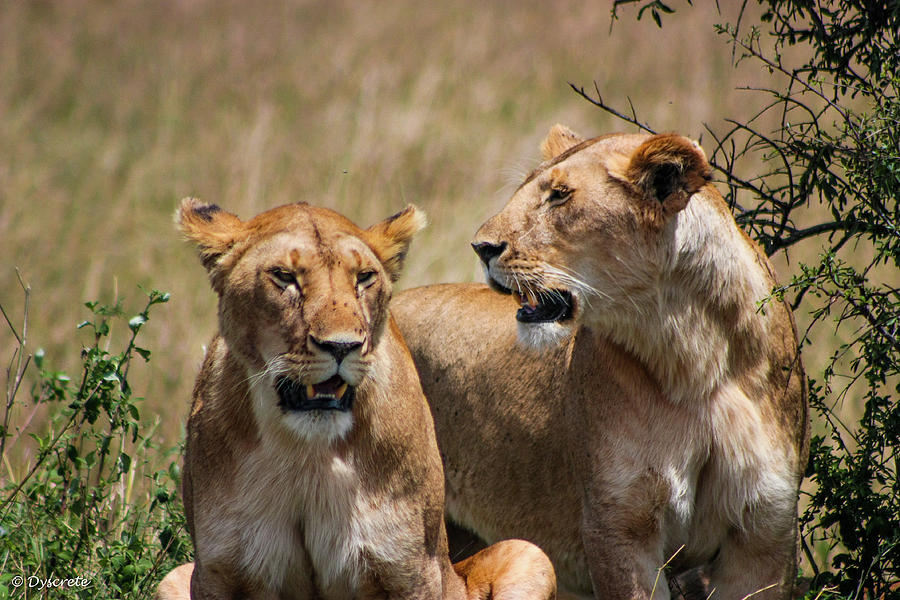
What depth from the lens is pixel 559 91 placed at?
1199 cm

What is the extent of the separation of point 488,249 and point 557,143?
2.67 feet

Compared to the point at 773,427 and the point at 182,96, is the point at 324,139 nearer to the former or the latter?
the point at 182,96

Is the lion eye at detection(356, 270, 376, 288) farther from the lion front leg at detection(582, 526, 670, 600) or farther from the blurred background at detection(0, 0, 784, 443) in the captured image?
the blurred background at detection(0, 0, 784, 443)

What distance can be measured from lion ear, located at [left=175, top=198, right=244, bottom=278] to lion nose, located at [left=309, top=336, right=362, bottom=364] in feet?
1.98

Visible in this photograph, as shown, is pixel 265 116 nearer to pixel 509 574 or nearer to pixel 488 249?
pixel 488 249

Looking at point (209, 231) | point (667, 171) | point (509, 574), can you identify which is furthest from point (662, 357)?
point (209, 231)

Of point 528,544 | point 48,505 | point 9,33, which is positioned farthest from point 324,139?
point 528,544

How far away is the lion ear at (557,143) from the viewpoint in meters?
4.80

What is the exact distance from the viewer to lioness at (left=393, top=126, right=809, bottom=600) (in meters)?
4.10

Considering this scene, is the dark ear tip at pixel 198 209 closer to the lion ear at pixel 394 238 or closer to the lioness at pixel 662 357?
the lion ear at pixel 394 238

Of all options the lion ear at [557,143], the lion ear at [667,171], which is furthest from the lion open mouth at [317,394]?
the lion ear at [557,143]

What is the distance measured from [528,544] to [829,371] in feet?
4.20

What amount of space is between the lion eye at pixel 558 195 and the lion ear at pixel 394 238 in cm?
47

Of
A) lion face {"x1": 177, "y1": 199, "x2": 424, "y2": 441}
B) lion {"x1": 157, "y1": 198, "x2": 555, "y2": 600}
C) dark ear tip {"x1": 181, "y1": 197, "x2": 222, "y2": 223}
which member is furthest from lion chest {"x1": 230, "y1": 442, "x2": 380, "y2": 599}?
dark ear tip {"x1": 181, "y1": 197, "x2": 222, "y2": 223}
